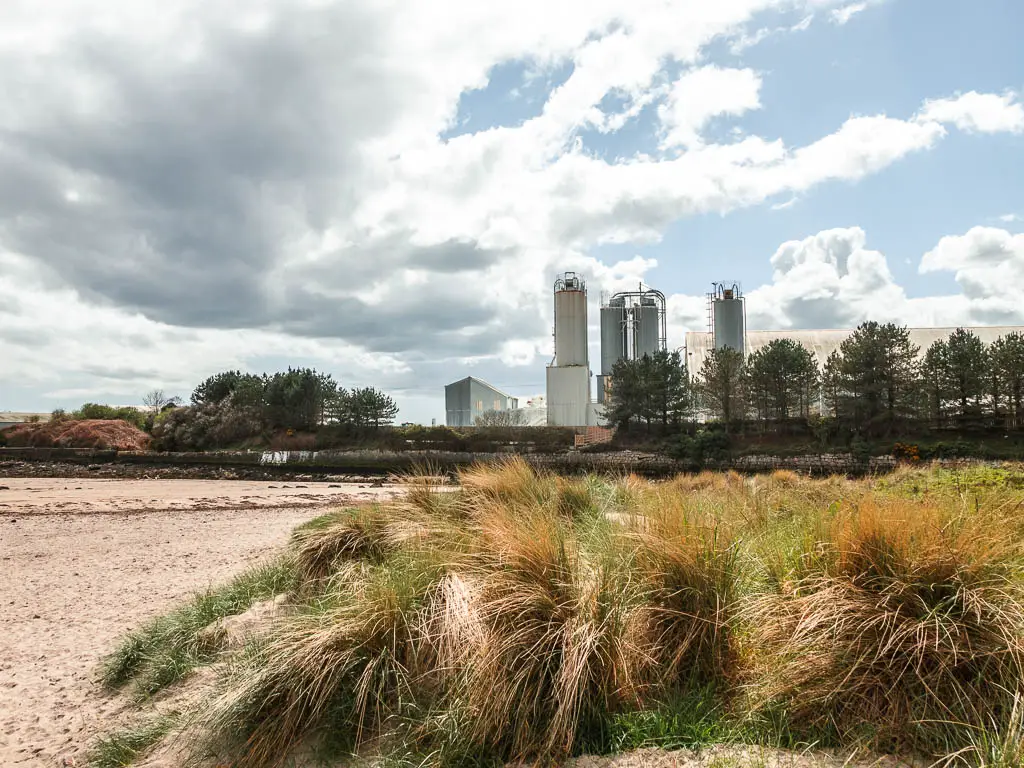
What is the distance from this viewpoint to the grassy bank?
2.53 meters

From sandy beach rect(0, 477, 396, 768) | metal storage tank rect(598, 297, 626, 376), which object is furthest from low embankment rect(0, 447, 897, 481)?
sandy beach rect(0, 477, 396, 768)

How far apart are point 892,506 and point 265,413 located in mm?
55786

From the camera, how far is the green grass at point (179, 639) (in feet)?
15.4

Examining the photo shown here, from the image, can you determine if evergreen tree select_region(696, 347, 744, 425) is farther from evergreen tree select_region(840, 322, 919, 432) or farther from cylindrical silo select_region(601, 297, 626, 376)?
cylindrical silo select_region(601, 297, 626, 376)

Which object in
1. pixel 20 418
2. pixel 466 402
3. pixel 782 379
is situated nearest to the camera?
pixel 782 379

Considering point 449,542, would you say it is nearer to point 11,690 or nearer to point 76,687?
point 76,687

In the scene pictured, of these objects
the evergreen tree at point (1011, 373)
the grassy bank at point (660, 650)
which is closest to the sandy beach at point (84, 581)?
the grassy bank at point (660, 650)

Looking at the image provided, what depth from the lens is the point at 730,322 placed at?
155 ft

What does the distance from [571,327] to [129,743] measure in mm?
42875

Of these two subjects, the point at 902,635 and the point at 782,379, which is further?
the point at 782,379

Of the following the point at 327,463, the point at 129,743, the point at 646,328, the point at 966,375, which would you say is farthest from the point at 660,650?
the point at 646,328

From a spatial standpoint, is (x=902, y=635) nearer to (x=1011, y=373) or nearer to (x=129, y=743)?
(x=129, y=743)

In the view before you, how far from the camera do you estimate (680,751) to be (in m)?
2.64

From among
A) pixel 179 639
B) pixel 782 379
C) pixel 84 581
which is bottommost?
pixel 84 581
